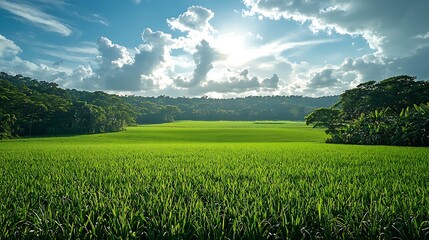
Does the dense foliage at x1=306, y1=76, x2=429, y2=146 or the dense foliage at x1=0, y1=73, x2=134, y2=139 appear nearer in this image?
the dense foliage at x1=306, y1=76, x2=429, y2=146

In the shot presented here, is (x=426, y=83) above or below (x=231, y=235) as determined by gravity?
above

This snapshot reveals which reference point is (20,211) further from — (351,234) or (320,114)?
(320,114)

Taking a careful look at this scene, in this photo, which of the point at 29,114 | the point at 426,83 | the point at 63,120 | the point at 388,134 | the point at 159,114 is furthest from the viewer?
the point at 159,114

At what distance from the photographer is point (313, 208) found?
188 inches

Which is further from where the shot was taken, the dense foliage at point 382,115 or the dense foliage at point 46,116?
the dense foliage at point 46,116

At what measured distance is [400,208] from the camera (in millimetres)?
4707

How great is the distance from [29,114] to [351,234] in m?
85.1

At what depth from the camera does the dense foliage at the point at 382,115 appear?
29.0 meters

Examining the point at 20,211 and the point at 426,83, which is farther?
the point at 426,83

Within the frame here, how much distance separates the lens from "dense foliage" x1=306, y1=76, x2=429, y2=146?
29.0 metres

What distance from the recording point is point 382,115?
3606 centimetres

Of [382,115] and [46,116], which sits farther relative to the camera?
[46,116]

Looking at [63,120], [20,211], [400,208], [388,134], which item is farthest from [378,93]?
[63,120]

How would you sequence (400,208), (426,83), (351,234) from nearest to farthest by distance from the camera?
(351,234) → (400,208) → (426,83)
